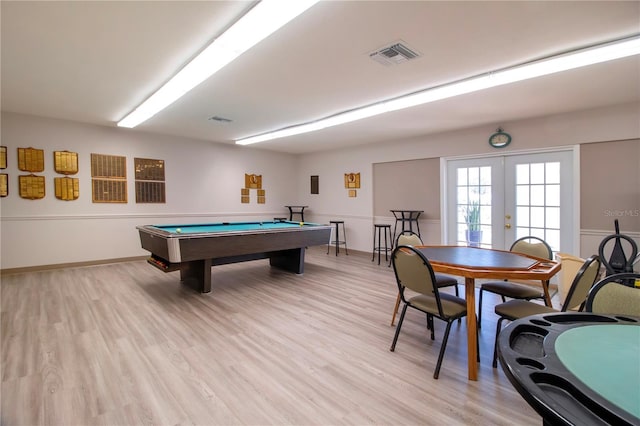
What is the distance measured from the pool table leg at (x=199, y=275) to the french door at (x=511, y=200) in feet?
14.0

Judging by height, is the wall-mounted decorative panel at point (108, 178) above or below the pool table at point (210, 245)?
above

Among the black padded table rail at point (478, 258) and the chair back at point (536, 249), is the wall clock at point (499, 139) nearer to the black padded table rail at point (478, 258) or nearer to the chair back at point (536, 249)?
the chair back at point (536, 249)

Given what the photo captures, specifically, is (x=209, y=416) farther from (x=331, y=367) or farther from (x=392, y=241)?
(x=392, y=241)

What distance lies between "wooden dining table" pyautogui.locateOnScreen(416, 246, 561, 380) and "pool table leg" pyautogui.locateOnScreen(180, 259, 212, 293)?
284 centimetres

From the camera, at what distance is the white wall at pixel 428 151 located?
4121 mm

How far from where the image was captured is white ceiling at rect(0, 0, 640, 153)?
84.9 inches

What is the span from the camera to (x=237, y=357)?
246cm

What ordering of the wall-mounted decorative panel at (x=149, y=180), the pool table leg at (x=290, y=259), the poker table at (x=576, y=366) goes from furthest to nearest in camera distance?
1. the wall-mounted decorative panel at (x=149, y=180)
2. the pool table leg at (x=290, y=259)
3. the poker table at (x=576, y=366)

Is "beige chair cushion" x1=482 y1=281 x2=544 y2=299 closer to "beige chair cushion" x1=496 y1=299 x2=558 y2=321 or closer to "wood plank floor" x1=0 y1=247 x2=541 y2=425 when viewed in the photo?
"beige chair cushion" x1=496 y1=299 x2=558 y2=321

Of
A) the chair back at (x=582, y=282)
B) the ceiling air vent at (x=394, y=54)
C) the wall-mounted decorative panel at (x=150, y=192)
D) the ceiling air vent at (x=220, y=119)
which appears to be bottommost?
the chair back at (x=582, y=282)

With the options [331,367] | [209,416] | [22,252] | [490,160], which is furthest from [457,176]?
[22,252]

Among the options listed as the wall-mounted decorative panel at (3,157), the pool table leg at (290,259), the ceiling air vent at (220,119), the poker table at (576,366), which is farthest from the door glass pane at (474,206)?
the wall-mounted decorative panel at (3,157)

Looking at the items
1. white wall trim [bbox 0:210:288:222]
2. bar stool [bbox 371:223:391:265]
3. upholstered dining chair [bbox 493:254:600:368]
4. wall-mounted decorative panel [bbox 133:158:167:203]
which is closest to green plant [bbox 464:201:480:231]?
bar stool [bbox 371:223:391:265]

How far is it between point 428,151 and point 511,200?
5.61 feet
